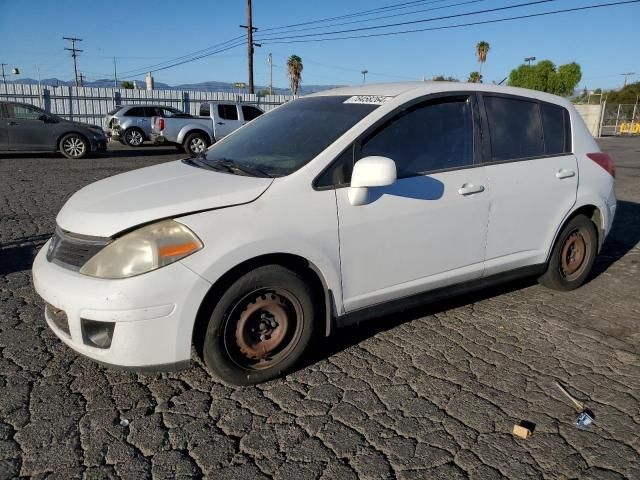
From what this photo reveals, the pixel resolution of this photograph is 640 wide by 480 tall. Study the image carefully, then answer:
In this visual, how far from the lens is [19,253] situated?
5.45m

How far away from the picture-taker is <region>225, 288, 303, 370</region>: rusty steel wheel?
295 cm

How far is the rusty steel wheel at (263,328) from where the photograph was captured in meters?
2.95

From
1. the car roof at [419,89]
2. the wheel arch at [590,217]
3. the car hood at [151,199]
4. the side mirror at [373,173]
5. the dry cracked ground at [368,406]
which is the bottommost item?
the dry cracked ground at [368,406]

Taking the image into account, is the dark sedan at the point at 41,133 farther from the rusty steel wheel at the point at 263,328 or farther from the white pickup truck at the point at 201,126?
the rusty steel wheel at the point at 263,328

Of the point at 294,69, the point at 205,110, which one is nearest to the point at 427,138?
the point at 205,110

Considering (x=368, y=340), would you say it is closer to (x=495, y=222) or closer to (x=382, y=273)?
(x=382, y=273)

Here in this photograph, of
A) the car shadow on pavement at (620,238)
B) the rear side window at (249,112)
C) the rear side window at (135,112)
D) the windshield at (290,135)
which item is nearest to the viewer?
the windshield at (290,135)

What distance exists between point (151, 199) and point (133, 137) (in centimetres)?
1702

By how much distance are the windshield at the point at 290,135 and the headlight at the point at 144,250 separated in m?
0.74

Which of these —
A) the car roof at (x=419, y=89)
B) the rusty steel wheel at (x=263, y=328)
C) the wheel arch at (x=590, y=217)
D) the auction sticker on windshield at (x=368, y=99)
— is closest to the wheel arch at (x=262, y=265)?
the rusty steel wheel at (x=263, y=328)

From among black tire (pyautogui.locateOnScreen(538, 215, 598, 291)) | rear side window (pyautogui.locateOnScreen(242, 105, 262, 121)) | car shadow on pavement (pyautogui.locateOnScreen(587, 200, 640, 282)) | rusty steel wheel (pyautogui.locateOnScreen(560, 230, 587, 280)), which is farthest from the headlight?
rear side window (pyautogui.locateOnScreen(242, 105, 262, 121))

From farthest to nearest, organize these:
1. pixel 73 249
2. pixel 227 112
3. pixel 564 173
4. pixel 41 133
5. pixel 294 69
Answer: pixel 294 69, pixel 227 112, pixel 41 133, pixel 564 173, pixel 73 249

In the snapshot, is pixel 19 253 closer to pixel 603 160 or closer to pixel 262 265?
pixel 262 265

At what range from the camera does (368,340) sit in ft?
12.3
